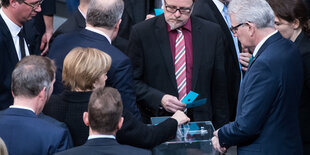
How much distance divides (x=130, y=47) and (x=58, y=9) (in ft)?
14.3

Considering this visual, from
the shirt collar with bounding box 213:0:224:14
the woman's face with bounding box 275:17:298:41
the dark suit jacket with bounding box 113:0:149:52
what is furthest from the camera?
the dark suit jacket with bounding box 113:0:149:52

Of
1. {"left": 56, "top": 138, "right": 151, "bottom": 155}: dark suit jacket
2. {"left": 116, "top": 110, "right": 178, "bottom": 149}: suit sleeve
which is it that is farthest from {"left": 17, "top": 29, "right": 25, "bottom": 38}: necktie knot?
{"left": 56, "top": 138, "right": 151, "bottom": 155}: dark suit jacket

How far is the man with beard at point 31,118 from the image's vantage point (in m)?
2.72

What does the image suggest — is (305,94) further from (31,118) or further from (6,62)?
(6,62)

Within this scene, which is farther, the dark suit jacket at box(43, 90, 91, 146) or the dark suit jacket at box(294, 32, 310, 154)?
the dark suit jacket at box(294, 32, 310, 154)

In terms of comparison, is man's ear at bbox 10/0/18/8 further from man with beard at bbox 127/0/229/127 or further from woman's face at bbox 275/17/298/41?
woman's face at bbox 275/17/298/41

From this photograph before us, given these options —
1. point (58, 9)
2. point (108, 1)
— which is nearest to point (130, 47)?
point (108, 1)

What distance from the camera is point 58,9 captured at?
27.1 ft

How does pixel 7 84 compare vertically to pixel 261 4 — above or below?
below

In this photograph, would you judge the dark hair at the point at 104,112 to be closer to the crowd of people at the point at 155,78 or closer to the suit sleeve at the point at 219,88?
the crowd of people at the point at 155,78

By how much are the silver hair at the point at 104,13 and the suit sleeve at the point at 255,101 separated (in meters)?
1.00

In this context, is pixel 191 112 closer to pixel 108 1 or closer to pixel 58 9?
pixel 108 1

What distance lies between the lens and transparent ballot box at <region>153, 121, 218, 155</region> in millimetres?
3330

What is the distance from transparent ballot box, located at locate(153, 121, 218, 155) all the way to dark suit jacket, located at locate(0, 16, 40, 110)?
126 centimetres
